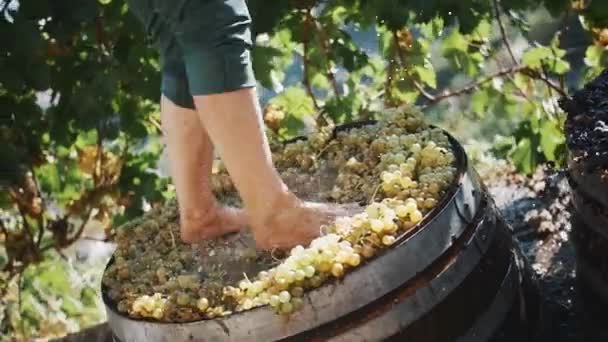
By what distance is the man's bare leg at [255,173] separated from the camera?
1.37m

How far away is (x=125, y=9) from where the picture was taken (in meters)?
2.61

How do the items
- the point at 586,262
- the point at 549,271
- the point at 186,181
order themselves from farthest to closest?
1. the point at 549,271
2. the point at 186,181
3. the point at 586,262

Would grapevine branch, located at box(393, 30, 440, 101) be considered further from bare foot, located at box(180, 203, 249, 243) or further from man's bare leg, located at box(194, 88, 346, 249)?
man's bare leg, located at box(194, 88, 346, 249)

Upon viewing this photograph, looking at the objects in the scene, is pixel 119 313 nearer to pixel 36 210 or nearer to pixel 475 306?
pixel 475 306

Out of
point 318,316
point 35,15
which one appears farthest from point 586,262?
point 35,15

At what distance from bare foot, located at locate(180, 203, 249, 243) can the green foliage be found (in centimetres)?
94

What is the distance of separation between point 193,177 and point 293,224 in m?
0.28

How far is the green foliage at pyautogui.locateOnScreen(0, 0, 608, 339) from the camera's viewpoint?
2.47m

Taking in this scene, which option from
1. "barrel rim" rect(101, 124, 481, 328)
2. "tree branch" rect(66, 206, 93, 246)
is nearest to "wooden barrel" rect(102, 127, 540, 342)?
"barrel rim" rect(101, 124, 481, 328)

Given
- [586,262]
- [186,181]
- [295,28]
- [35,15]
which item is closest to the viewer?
[586,262]

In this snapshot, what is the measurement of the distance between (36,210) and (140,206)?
0.34m

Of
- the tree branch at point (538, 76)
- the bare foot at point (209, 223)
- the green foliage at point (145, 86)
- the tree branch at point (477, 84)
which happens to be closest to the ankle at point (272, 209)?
the bare foot at point (209, 223)

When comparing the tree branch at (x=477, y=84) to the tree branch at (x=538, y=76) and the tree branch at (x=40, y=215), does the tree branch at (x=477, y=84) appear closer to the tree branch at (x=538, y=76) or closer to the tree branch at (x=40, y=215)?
the tree branch at (x=538, y=76)

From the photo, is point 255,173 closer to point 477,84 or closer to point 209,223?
point 209,223
